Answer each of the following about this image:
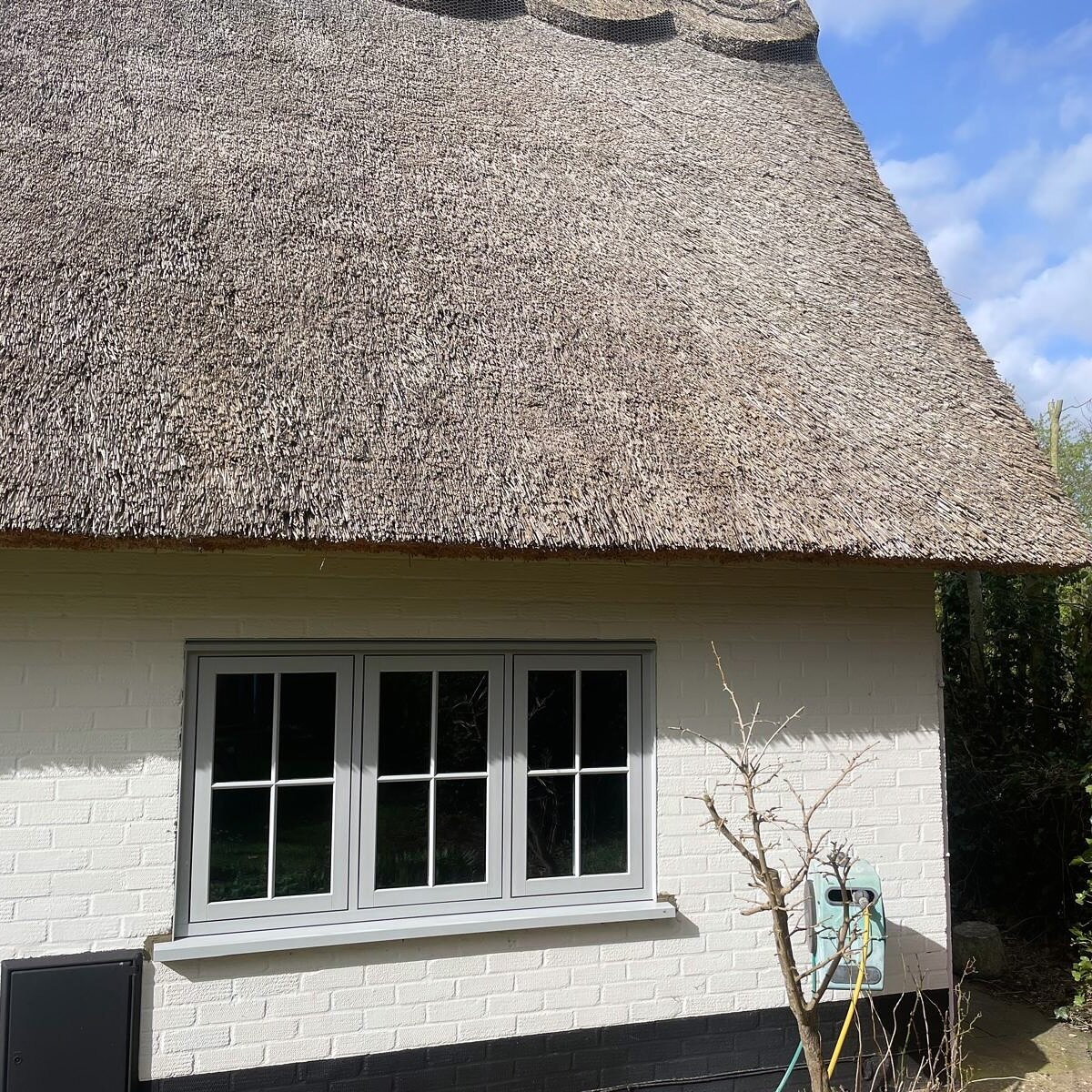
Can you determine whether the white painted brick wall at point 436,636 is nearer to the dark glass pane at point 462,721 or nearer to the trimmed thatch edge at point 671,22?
the dark glass pane at point 462,721

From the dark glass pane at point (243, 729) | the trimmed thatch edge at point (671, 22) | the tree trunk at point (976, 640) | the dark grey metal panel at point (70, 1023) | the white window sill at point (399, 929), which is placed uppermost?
the trimmed thatch edge at point (671, 22)

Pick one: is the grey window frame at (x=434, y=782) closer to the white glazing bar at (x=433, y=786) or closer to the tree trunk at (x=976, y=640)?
the white glazing bar at (x=433, y=786)

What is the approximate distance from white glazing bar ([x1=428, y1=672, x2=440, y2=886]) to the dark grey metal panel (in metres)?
1.08

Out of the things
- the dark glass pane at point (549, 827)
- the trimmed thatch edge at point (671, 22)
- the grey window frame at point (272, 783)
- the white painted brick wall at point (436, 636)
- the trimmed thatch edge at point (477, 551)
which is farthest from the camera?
the trimmed thatch edge at point (671, 22)

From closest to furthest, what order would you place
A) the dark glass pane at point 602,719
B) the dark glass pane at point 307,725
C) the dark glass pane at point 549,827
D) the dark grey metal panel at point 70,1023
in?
the dark grey metal panel at point 70,1023 → the dark glass pane at point 307,725 → the dark glass pane at point 549,827 → the dark glass pane at point 602,719

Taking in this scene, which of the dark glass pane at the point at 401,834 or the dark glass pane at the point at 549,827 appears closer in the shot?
the dark glass pane at the point at 401,834

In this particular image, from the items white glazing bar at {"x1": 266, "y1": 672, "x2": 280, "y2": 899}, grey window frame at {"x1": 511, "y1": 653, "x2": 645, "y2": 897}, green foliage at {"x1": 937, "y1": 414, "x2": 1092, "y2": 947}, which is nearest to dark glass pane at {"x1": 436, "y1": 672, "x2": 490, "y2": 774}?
grey window frame at {"x1": 511, "y1": 653, "x2": 645, "y2": 897}

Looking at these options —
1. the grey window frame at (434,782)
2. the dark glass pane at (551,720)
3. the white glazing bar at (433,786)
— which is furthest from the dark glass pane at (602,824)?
the white glazing bar at (433,786)

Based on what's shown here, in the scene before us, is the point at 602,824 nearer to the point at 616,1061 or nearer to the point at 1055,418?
the point at 616,1061

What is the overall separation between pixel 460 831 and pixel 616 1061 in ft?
3.72

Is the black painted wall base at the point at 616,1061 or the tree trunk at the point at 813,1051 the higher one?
the tree trunk at the point at 813,1051

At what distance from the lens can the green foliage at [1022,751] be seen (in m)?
5.64

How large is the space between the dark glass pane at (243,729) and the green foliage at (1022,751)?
4.74m

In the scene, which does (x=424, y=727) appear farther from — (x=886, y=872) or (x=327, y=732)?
(x=886, y=872)
